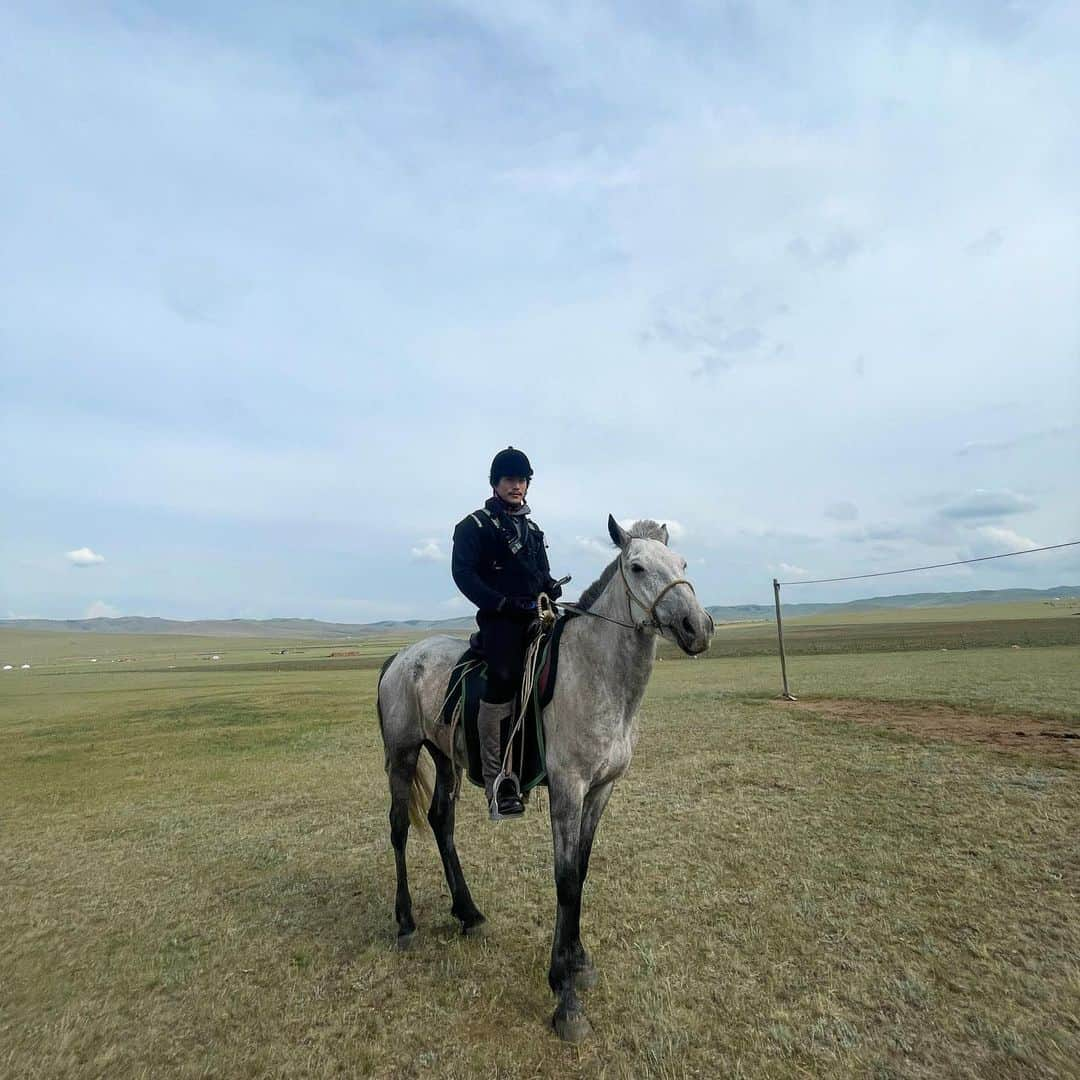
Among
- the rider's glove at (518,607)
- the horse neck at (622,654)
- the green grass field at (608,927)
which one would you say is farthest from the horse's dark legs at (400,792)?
the horse neck at (622,654)

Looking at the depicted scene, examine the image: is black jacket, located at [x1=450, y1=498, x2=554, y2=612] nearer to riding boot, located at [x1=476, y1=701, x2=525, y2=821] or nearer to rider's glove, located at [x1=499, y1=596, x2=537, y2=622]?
rider's glove, located at [x1=499, y1=596, x2=537, y2=622]

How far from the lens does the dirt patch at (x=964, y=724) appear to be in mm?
9297

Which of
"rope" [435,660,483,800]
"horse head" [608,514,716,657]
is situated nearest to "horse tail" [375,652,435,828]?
"rope" [435,660,483,800]

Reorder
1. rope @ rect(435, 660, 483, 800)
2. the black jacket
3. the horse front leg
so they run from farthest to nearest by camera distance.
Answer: rope @ rect(435, 660, 483, 800) → the black jacket → the horse front leg

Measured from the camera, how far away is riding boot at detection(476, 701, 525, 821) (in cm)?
452

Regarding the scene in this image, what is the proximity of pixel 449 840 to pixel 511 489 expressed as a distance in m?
3.39

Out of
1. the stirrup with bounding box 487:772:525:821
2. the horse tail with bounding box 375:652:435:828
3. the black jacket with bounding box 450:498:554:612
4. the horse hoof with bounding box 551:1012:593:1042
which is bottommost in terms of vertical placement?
the horse hoof with bounding box 551:1012:593:1042

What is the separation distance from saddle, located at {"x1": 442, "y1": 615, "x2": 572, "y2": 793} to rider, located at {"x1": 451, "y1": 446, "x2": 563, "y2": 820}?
14 cm

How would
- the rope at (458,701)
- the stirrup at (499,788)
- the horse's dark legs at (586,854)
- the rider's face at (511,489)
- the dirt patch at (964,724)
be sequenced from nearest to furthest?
the horse's dark legs at (586,854) < the stirrup at (499,788) < the rider's face at (511,489) < the rope at (458,701) < the dirt patch at (964,724)

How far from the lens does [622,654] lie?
4281 mm

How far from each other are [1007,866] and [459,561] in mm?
5890

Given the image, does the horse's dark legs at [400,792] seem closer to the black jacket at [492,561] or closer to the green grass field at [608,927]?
the green grass field at [608,927]

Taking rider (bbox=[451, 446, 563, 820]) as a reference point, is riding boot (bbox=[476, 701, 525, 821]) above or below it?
below

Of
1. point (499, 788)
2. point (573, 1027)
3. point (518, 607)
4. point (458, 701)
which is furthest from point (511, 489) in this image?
point (573, 1027)
